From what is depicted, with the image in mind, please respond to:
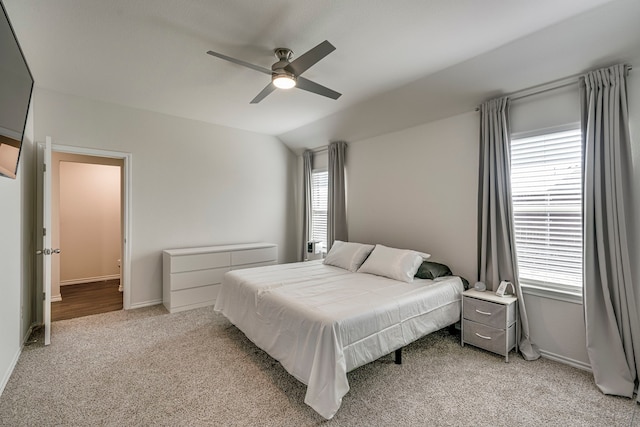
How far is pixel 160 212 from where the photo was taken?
4.15 meters

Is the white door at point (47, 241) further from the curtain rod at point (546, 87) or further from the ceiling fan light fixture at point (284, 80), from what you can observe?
the curtain rod at point (546, 87)

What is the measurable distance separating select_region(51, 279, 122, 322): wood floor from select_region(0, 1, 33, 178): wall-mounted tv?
2.48 m

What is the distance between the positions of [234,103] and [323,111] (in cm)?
119

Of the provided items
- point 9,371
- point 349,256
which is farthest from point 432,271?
point 9,371

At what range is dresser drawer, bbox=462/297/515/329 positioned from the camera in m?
2.61

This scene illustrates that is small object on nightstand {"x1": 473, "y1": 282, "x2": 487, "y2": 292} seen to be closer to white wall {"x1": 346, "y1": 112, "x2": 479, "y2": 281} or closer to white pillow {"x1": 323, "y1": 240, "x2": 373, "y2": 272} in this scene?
white wall {"x1": 346, "y1": 112, "x2": 479, "y2": 281}

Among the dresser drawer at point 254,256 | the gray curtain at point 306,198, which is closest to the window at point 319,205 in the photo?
the gray curtain at point 306,198

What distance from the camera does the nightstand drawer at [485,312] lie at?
2.62 metres

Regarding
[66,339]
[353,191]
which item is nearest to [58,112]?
[66,339]

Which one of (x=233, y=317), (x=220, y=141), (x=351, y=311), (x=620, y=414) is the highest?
(x=220, y=141)

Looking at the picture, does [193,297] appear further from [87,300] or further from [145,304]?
[87,300]

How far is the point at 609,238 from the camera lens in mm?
2232

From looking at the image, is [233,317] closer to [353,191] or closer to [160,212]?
[160,212]

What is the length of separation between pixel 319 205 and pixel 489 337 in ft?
10.9
